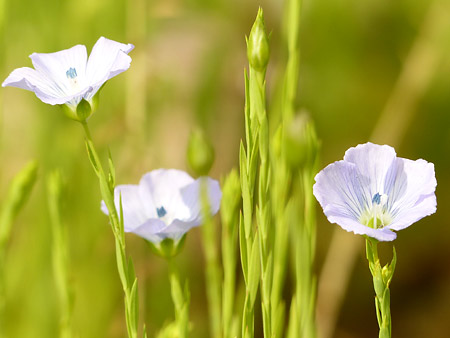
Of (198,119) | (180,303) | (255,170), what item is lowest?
(180,303)

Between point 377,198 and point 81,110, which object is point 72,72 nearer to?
point 81,110

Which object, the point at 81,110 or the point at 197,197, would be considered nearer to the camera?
the point at 81,110

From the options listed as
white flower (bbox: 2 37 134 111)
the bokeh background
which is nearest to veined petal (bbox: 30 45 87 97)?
white flower (bbox: 2 37 134 111)

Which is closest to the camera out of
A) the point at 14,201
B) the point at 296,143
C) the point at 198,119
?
the point at 296,143

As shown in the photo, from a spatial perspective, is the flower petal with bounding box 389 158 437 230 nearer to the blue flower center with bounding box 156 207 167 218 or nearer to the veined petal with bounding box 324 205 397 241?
the veined petal with bounding box 324 205 397 241

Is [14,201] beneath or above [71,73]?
beneath

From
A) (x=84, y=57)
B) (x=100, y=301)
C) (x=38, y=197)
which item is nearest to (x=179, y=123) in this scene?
(x=38, y=197)

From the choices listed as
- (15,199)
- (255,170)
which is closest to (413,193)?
(255,170)

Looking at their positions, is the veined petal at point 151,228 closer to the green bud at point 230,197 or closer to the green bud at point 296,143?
the green bud at point 230,197
